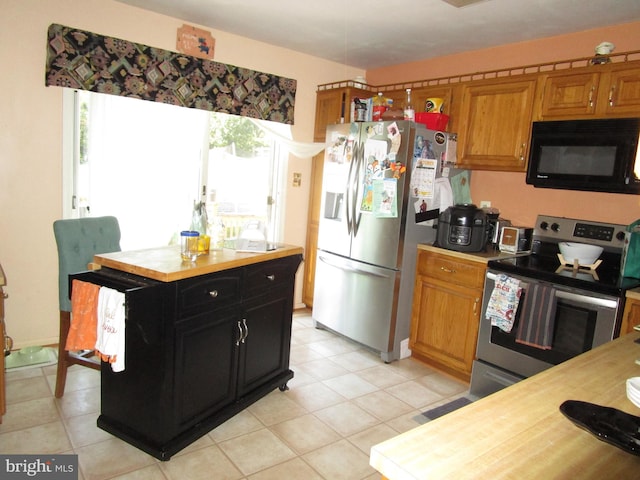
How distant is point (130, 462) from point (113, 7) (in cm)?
290

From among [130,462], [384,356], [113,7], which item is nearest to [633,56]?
[384,356]

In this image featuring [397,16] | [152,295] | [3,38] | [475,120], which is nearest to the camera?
[152,295]

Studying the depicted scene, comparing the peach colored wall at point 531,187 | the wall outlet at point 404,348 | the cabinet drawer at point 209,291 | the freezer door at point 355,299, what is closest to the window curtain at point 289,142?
the freezer door at point 355,299

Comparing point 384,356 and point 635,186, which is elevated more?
point 635,186

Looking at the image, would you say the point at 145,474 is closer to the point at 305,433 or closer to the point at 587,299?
the point at 305,433

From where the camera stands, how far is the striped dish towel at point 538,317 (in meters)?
2.47

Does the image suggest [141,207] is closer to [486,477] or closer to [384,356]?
[384,356]

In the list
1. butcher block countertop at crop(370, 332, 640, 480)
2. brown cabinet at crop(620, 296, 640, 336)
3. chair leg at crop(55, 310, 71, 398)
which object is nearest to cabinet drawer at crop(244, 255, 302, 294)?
chair leg at crop(55, 310, 71, 398)

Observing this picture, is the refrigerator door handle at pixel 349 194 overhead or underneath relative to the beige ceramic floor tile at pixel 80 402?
overhead

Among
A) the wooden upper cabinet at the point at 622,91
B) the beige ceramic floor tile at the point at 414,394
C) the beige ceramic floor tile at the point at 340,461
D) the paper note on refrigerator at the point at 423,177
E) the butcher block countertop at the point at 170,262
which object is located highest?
the wooden upper cabinet at the point at 622,91

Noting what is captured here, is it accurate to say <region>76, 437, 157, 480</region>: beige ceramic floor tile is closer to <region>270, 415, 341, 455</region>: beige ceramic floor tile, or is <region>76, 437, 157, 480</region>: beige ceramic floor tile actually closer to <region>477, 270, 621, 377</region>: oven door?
<region>270, 415, 341, 455</region>: beige ceramic floor tile

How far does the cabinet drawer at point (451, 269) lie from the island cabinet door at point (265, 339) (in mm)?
1111

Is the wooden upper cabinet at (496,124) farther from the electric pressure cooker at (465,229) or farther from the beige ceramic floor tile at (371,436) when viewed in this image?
the beige ceramic floor tile at (371,436)

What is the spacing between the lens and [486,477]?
2.59 feet
